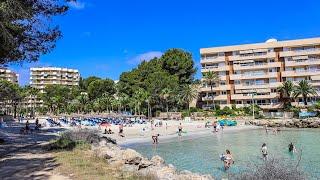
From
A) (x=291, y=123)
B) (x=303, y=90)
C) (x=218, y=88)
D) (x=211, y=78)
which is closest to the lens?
(x=291, y=123)

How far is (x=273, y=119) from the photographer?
83438 mm

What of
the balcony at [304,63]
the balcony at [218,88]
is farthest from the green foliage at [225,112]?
the balcony at [304,63]

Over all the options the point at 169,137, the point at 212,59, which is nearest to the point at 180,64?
the point at 212,59

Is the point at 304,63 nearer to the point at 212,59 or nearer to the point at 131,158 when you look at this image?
the point at 212,59

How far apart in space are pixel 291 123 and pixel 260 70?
67.2 ft

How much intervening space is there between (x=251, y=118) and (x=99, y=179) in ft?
244

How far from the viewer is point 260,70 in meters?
95.0

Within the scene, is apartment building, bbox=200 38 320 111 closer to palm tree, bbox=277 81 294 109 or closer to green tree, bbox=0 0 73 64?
palm tree, bbox=277 81 294 109

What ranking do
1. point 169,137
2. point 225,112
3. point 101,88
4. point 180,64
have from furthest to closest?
point 101,88
point 180,64
point 225,112
point 169,137

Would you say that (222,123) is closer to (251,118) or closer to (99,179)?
(251,118)

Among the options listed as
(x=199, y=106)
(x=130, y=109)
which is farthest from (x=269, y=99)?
(x=130, y=109)

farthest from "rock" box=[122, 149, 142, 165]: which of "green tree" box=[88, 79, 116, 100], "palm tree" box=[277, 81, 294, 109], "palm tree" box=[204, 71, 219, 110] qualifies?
"green tree" box=[88, 79, 116, 100]

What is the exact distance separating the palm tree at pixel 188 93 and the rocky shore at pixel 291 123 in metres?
21.0

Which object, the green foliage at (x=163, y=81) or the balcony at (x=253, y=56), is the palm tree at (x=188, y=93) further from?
the balcony at (x=253, y=56)
